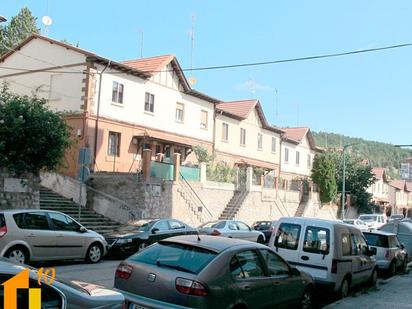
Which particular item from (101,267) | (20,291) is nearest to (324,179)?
Result: (101,267)

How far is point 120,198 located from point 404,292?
17.2 m

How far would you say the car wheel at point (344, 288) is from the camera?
11.2 meters

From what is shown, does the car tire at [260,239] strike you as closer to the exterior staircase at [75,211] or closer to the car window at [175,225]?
the car window at [175,225]

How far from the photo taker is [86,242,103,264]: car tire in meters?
15.3

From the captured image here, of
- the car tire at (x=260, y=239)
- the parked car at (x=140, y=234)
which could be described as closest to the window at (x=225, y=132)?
the car tire at (x=260, y=239)

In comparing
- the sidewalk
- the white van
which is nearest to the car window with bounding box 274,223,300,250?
the white van

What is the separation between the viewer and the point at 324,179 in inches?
2026

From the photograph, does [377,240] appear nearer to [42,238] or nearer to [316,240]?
[316,240]

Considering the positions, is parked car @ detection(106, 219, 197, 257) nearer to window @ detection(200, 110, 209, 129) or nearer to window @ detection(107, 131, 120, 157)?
window @ detection(107, 131, 120, 157)

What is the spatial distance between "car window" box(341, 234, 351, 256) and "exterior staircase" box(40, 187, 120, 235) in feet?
43.3

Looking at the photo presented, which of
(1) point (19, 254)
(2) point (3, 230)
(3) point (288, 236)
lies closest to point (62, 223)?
(1) point (19, 254)

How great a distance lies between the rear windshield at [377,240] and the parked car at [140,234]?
20.5 feet

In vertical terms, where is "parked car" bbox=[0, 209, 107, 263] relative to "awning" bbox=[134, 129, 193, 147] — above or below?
below

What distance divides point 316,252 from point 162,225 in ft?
27.4
